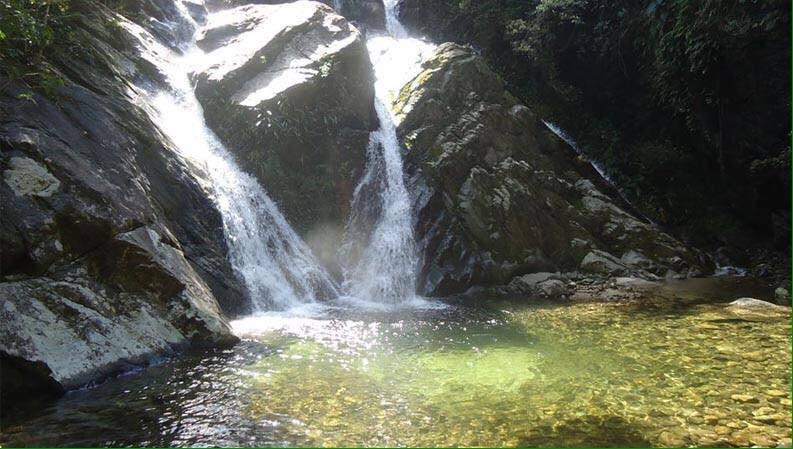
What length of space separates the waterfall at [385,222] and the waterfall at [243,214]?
129cm

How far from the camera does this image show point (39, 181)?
7.67 meters

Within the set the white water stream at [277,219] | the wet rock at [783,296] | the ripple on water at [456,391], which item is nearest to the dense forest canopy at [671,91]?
the wet rock at [783,296]

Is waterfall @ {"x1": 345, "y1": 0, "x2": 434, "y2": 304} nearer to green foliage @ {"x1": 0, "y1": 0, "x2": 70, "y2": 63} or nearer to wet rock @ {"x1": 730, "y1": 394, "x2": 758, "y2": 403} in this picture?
wet rock @ {"x1": 730, "y1": 394, "x2": 758, "y2": 403}

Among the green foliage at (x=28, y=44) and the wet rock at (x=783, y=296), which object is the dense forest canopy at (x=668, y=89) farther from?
the wet rock at (x=783, y=296)

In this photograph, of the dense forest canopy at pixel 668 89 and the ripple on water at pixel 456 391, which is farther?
the dense forest canopy at pixel 668 89

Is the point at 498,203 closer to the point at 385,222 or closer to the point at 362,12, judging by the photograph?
the point at 385,222

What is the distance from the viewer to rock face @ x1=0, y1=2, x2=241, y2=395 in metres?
6.65

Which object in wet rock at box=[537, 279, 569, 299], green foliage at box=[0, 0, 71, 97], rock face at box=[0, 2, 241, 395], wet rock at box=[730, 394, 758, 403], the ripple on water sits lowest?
wet rock at box=[730, 394, 758, 403]

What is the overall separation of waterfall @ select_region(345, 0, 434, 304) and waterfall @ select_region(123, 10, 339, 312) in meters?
1.29

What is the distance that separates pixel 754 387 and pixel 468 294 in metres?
8.06

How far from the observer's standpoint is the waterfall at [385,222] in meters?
13.8

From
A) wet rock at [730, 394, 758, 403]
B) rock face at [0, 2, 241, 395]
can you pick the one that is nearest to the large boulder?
rock face at [0, 2, 241, 395]

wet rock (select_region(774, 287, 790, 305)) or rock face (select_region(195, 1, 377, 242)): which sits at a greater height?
rock face (select_region(195, 1, 377, 242))

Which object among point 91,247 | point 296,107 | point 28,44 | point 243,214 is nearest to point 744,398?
point 91,247
